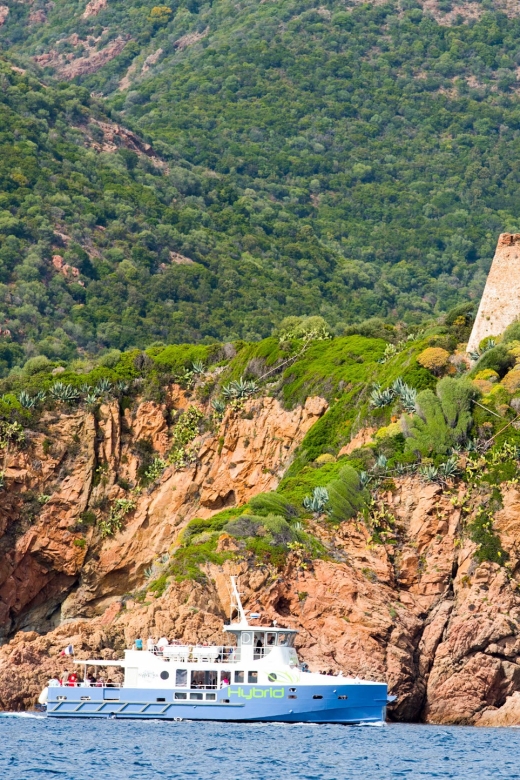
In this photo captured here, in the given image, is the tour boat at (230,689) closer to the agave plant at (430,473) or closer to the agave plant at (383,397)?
the agave plant at (430,473)

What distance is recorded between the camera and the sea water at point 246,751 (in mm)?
44062

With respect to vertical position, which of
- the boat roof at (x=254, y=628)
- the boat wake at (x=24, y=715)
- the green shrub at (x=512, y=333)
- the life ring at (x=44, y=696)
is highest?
the green shrub at (x=512, y=333)

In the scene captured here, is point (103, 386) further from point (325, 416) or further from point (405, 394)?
point (405, 394)

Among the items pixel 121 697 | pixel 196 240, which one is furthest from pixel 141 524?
pixel 196 240

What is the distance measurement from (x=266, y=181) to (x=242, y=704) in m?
115

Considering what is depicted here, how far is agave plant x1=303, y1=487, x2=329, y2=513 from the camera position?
2569 inches

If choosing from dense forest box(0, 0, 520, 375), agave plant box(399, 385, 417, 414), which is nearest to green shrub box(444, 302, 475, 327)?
agave plant box(399, 385, 417, 414)

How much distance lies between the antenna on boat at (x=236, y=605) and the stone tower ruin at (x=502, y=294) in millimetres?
19590

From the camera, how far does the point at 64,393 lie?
8069cm

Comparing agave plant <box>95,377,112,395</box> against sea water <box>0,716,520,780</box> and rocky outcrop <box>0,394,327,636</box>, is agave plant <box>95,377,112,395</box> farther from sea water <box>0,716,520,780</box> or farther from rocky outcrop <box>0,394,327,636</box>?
sea water <box>0,716,520,780</box>

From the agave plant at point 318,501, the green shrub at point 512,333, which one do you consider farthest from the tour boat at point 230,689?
the green shrub at point 512,333

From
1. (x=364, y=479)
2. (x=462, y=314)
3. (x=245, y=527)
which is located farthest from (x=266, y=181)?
(x=245, y=527)

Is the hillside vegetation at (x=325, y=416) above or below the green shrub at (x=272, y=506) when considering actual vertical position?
above

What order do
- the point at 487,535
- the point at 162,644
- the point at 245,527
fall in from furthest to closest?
1. the point at 245,527
2. the point at 487,535
3. the point at 162,644
